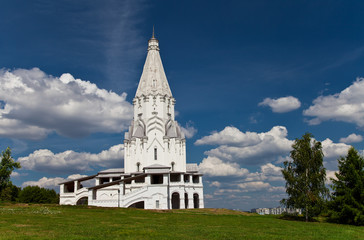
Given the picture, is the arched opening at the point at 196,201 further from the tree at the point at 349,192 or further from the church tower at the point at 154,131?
the tree at the point at 349,192

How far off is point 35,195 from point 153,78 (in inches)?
1439

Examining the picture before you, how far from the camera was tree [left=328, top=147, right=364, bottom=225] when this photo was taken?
1160 inches

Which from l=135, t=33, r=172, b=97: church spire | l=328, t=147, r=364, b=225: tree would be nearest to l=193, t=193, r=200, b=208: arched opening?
l=135, t=33, r=172, b=97: church spire

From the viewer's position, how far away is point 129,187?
5316 centimetres

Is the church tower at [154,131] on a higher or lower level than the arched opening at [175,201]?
higher

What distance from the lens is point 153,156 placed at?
57.2 meters

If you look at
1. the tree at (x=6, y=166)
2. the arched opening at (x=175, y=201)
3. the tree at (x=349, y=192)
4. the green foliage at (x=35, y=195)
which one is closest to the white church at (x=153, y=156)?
the arched opening at (x=175, y=201)

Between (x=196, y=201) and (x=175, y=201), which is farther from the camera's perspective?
(x=196, y=201)

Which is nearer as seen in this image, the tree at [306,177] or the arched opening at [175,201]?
the tree at [306,177]

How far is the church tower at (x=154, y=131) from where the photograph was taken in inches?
2263

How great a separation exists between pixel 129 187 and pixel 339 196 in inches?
1240

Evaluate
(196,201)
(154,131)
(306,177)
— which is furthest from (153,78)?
(306,177)

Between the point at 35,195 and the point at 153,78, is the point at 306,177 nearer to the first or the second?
the point at 153,78

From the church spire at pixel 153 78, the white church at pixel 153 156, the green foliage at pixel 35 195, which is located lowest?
the green foliage at pixel 35 195
